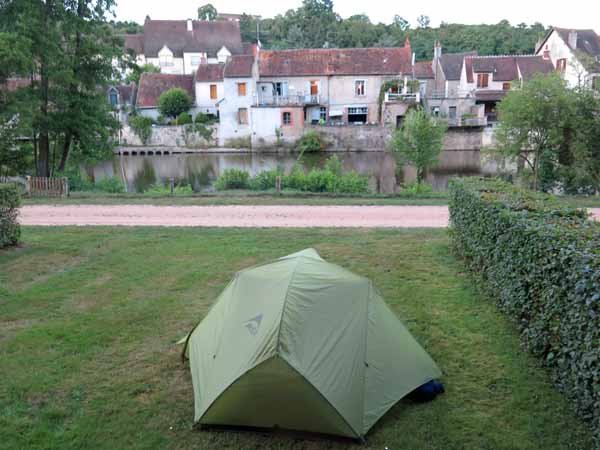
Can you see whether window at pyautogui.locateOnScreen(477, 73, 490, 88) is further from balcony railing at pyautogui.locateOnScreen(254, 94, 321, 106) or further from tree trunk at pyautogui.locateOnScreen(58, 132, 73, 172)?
tree trunk at pyautogui.locateOnScreen(58, 132, 73, 172)

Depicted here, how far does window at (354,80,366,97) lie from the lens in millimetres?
48750

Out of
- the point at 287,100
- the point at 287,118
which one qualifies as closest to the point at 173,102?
the point at 287,100

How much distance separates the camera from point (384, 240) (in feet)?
41.1

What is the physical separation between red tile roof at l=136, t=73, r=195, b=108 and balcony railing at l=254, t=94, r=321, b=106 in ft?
27.0

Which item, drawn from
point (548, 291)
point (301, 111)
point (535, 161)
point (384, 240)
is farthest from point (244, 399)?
point (301, 111)

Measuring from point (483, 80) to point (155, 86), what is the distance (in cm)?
2959

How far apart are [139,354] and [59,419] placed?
4.90ft

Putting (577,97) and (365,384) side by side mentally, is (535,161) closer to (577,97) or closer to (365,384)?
(577,97)

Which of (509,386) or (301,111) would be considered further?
(301,111)

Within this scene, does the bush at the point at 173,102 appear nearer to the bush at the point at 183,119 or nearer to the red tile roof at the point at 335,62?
the bush at the point at 183,119

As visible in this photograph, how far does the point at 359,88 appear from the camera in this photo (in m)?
48.9

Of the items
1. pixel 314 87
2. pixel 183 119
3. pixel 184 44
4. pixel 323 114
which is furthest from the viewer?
pixel 184 44

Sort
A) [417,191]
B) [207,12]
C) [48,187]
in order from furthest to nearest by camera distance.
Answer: [207,12], [417,191], [48,187]

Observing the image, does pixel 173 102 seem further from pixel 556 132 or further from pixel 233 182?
pixel 556 132
